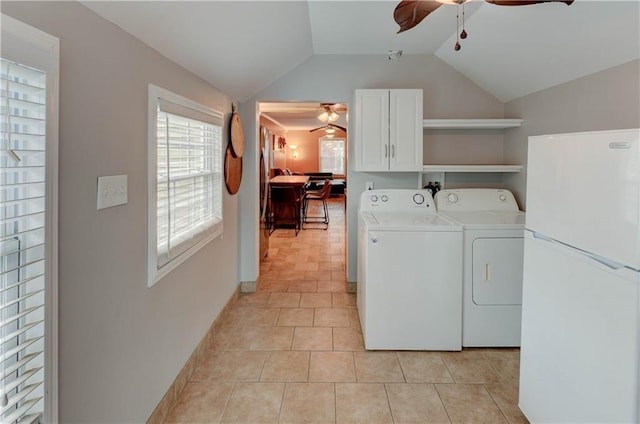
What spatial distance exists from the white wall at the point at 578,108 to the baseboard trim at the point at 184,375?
2.21 m

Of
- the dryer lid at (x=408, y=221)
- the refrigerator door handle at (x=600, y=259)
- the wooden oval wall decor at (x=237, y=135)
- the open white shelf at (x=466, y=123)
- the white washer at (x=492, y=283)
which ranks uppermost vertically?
the open white shelf at (x=466, y=123)

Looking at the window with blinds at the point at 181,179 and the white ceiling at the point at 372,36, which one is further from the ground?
the white ceiling at the point at 372,36

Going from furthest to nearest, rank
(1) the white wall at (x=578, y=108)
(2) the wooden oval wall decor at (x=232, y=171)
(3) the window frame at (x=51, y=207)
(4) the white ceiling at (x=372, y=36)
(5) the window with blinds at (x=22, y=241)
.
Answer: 1. (2) the wooden oval wall decor at (x=232, y=171)
2. (1) the white wall at (x=578, y=108)
3. (4) the white ceiling at (x=372, y=36)
4. (3) the window frame at (x=51, y=207)
5. (5) the window with blinds at (x=22, y=241)

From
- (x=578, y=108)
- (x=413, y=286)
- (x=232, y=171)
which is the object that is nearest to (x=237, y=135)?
(x=232, y=171)

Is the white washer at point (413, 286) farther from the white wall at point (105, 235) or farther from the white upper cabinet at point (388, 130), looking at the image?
the white wall at point (105, 235)

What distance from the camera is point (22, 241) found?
1.06m

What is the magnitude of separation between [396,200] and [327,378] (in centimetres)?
176

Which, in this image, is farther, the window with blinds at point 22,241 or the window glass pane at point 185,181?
the window glass pane at point 185,181

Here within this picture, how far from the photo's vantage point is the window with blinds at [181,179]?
191 cm

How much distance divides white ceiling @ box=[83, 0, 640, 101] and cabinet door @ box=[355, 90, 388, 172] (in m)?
0.50

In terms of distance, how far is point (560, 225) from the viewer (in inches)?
63.9

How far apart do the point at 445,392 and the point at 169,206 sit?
1.96m

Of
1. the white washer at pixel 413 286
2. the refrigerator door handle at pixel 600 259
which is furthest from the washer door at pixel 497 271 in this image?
the refrigerator door handle at pixel 600 259

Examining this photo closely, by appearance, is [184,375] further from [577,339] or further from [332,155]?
[332,155]
